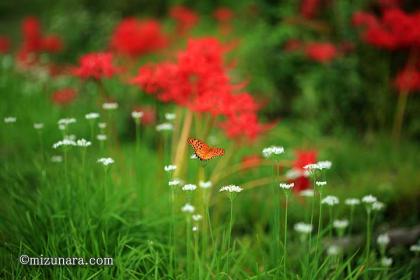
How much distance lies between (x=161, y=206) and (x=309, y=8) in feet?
12.9

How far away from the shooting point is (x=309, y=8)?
6.62m

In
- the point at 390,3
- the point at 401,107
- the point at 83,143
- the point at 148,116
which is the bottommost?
the point at 148,116

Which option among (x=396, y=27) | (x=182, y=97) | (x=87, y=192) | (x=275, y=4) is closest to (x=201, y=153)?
(x=87, y=192)

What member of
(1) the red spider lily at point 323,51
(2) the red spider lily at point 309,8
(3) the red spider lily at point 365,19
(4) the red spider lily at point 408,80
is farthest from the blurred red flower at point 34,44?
(4) the red spider lily at point 408,80

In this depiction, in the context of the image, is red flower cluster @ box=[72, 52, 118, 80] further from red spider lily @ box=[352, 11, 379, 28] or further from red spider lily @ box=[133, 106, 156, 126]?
red spider lily @ box=[352, 11, 379, 28]

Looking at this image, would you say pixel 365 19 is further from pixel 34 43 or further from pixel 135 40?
pixel 34 43

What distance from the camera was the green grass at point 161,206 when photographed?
2.75 meters

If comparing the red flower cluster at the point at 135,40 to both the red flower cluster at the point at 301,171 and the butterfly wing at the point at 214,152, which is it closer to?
the red flower cluster at the point at 301,171

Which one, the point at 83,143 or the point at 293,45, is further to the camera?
the point at 293,45

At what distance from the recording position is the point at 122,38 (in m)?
7.77

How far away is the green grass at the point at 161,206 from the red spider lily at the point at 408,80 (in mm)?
642

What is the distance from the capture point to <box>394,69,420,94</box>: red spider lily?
19.1 ft

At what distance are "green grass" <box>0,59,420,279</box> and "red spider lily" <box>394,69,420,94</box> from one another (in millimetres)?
642

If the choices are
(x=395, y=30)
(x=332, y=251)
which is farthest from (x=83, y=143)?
(x=395, y=30)
